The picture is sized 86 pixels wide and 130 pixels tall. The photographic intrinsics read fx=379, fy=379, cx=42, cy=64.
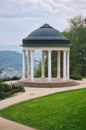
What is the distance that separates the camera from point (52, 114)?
25547mm

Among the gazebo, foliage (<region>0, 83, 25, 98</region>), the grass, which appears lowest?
foliage (<region>0, 83, 25, 98</region>)

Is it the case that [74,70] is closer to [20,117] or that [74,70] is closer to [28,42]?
[28,42]

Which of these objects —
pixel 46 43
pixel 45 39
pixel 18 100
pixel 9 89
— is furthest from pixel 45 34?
pixel 18 100

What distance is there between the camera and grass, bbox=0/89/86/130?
2259 cm

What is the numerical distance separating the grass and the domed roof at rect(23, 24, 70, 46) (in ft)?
50.6

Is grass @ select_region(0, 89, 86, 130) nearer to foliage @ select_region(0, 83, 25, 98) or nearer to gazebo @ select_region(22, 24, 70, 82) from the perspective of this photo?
foliage @ select_region(0, 83, 25, 98)

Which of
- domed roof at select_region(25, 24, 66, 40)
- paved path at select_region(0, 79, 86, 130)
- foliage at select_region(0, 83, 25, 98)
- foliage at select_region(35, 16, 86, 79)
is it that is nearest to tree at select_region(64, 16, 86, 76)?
foliage at select_region(35, 16, 86, 79)

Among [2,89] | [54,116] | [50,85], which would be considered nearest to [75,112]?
[54,116]

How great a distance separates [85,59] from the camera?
7231 cm

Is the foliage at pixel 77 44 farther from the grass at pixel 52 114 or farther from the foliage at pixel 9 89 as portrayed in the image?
the grass at pixel 52 114

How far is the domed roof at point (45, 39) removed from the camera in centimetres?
4588

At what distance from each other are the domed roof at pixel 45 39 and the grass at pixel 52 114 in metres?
15.4

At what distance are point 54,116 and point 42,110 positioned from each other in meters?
2.67

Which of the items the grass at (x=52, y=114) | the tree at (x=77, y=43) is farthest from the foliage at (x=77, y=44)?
the grass at (x=52, y=114)
